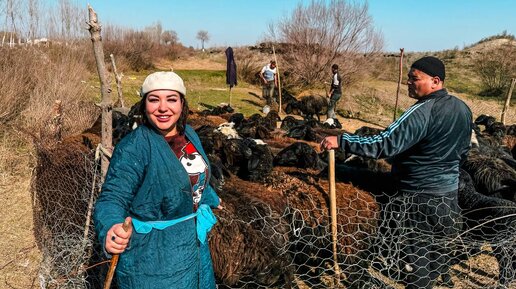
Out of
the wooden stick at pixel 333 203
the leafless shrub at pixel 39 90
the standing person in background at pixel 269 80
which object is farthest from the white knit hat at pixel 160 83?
the standing person in background at pixel 269 80

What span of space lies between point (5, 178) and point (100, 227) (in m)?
5.88

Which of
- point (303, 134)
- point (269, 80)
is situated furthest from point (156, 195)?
point (269, 80)

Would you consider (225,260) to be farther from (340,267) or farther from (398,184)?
(398,184)

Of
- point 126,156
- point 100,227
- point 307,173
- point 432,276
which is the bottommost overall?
point 432,276

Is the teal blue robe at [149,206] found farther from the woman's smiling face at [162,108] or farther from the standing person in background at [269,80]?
the standing person in background at [269,80]

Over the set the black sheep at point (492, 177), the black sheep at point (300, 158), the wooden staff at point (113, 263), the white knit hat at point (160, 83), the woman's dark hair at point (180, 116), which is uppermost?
the white knit hat at point (160, 83)

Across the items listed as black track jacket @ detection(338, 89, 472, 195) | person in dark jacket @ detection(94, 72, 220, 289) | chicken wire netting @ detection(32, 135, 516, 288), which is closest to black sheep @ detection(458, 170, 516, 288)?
chicken wire netting @ detection(32, 135, 516, 288)

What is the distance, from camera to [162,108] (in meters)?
1.80

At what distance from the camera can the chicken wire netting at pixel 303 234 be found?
3.18 m

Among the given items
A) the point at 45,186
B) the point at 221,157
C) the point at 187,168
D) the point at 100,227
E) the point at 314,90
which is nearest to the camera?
the point at 100,227

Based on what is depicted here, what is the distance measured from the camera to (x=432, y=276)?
3.21m

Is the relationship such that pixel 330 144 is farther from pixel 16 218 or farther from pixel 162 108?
pixel 16 218

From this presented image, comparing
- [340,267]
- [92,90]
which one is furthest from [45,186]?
[92,90]

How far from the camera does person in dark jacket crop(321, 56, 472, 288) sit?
114 inches
